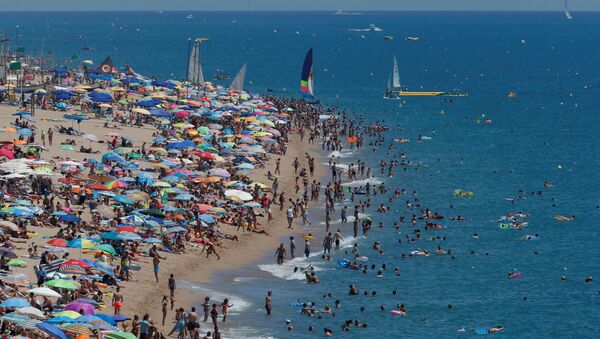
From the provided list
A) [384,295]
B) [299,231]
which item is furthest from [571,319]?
[299,231]

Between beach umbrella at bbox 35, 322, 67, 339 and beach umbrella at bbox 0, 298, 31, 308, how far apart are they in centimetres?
193

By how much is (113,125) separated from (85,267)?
1476 inches

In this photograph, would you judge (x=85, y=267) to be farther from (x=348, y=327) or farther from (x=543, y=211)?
(x=543, y=211)

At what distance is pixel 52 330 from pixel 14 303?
8.86 feet

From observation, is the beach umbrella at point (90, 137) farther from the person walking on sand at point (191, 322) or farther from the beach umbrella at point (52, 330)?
the beach umbrella at point (52, 330)

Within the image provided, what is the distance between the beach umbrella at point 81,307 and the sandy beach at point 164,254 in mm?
3404

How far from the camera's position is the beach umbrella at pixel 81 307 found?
3269 centimetres

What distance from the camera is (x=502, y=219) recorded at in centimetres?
5900

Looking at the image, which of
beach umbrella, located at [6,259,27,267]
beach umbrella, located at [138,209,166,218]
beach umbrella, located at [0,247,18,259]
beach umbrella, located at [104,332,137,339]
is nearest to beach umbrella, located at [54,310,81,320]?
beach umbrella, located at [104,332,137,339]

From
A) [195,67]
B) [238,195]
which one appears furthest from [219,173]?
[195,67]

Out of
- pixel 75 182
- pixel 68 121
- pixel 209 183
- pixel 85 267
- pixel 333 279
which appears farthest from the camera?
pixel 68 121

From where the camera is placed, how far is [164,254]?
4541cm

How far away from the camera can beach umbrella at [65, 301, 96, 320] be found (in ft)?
107

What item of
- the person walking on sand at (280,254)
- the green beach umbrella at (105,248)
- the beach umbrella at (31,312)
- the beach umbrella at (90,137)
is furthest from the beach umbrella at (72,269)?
the beach umbrella at (90,137)
